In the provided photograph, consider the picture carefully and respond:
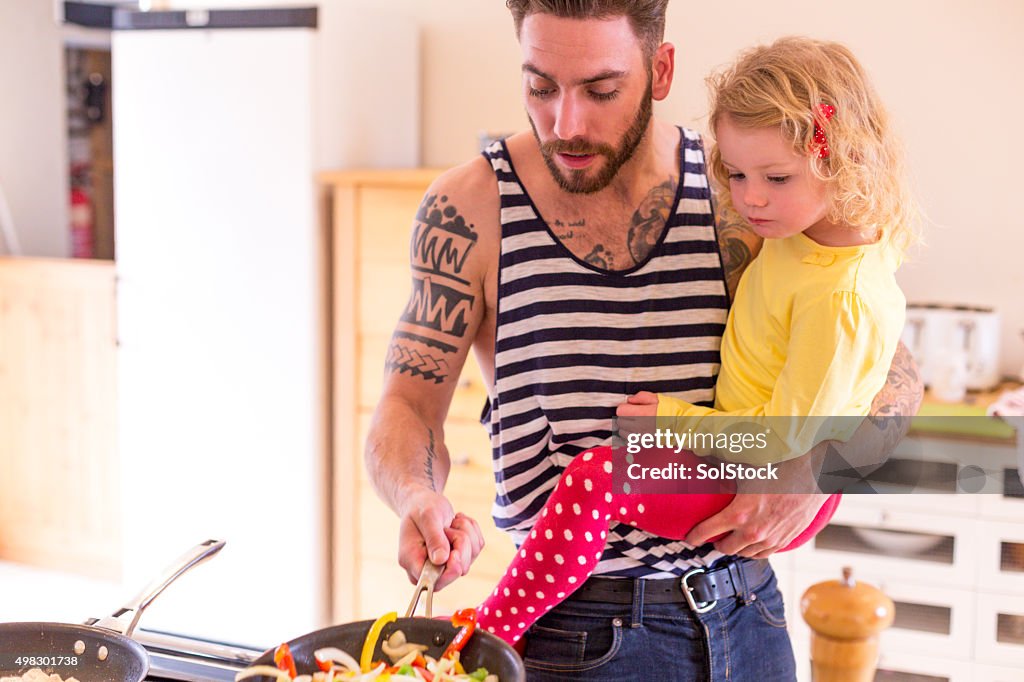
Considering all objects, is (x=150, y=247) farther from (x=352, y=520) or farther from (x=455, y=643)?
(x=455, y=643)

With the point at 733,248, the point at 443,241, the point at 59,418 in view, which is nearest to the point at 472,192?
the point at 443,241

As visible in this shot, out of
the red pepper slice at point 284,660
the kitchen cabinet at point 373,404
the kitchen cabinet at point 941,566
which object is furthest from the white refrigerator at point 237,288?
the red pepper slice at point 284,660

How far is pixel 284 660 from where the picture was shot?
754 mm

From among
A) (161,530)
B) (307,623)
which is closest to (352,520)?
(307,623)

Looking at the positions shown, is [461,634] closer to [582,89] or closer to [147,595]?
[147,595]

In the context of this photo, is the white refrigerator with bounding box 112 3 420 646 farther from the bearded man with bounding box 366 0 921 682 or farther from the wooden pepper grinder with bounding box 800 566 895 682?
the wooden pepper grinder with bounding box 800 566 895 682

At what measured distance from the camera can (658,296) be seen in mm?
1137

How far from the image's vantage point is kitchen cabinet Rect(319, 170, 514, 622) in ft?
8.00

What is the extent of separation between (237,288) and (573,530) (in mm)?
1678

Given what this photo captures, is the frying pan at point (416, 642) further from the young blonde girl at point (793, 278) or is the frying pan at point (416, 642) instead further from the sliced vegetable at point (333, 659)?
the young blonde girl at point (793, 278)

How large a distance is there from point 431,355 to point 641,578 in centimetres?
31

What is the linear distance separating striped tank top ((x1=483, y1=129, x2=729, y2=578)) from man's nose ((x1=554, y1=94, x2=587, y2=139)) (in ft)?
0.32

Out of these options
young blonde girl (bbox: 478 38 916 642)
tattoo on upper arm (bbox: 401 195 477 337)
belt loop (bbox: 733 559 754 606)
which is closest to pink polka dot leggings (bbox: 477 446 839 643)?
young blonde girl (bbox: 478 38 916 642)

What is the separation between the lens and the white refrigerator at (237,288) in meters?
2.48
